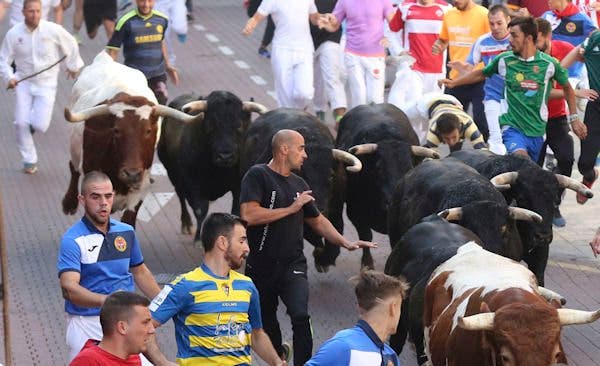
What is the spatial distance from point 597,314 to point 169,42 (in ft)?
54.6

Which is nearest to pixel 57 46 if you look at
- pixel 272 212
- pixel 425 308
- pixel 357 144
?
pixel 357 144

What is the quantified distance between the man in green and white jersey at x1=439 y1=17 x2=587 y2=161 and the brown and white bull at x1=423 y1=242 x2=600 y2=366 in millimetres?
4464

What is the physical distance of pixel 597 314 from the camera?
823 cm

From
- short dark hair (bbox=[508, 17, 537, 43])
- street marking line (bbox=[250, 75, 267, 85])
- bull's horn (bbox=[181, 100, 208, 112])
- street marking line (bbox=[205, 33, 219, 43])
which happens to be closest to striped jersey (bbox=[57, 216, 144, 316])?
bull's horn (bbox=[181, 100, 208, 112])

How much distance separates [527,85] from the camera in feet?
46.6

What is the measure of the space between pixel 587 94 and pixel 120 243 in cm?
679

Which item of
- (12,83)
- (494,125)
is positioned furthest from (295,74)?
(494,125)

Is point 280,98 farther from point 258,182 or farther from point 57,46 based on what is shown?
point 258,182

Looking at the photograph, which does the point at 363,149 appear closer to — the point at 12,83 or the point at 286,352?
the point at 286,352

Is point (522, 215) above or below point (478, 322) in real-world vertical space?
below

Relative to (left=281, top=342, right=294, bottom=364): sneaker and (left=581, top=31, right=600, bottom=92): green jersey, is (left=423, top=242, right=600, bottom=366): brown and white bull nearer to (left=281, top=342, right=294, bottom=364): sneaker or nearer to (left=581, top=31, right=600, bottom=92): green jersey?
(left=281, top=342, right=294, bottom=364): sneaker

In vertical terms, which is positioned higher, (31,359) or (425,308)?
(425,308)

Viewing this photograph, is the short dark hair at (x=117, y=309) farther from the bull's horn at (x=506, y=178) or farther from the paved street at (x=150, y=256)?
the bull's horn at (x=506, y=178)

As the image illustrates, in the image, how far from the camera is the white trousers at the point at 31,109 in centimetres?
1795
